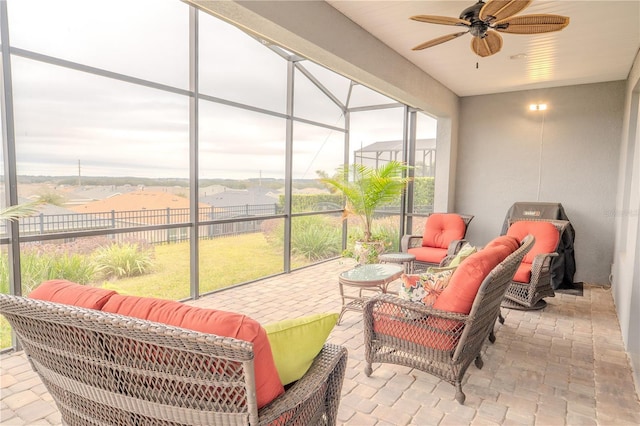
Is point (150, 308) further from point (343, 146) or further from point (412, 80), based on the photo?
point (343, 146)

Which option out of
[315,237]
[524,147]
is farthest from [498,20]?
[315,237]

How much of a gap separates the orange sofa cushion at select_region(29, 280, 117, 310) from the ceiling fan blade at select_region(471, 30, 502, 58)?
323 cm

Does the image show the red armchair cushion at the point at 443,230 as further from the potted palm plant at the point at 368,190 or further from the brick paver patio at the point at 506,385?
the brick paver patio at the point at 506,385

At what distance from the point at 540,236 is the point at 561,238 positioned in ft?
2.48

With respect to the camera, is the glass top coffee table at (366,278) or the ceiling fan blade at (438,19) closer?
the ceiling fan blade at (438,19)

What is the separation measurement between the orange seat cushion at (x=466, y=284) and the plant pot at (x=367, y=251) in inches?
120

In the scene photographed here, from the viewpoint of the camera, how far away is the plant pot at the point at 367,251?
5418 mm

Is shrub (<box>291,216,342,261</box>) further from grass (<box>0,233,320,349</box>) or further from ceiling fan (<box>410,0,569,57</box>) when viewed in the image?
ceiling fan (<box>410,0,569,57</box>)

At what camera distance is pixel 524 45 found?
3.90 m

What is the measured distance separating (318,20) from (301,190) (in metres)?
3.26

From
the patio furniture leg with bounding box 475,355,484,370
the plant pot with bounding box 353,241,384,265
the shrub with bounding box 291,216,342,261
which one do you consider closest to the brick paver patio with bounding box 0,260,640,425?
the patio furniture leg with bounding box 475,355,484,370

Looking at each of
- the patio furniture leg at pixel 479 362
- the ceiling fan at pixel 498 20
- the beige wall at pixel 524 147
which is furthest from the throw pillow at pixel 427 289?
the ceiling fan at pixel 498 20

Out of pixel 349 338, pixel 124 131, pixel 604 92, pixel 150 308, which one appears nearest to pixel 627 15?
pixel 604 92

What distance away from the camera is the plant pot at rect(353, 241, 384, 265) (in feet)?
17.8
